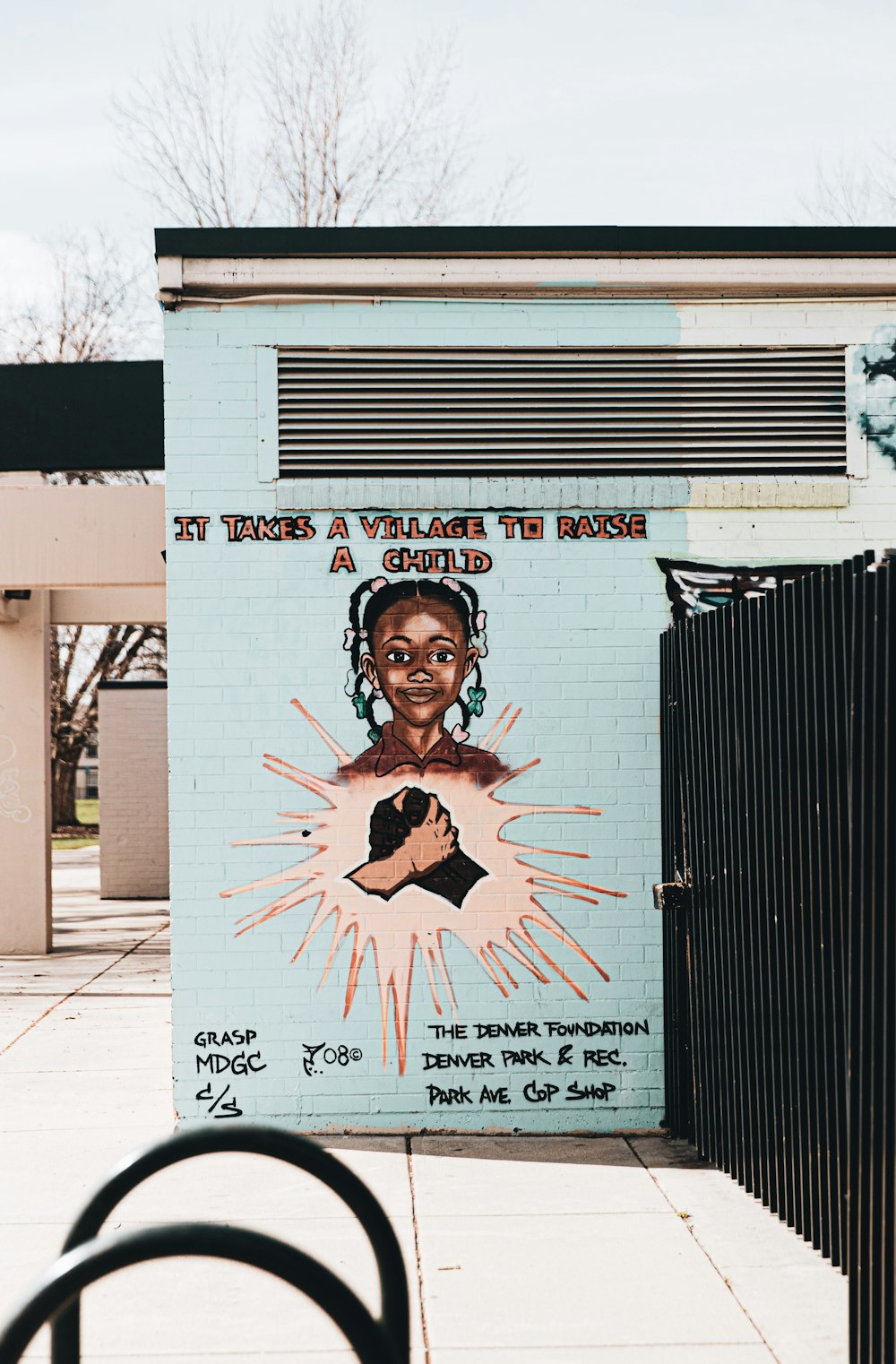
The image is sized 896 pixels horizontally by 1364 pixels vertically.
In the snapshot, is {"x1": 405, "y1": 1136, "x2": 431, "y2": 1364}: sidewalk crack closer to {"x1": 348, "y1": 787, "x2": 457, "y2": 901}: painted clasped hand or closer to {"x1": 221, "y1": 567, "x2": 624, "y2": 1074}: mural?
{"x1": 221, "y1": 567, "x2": 624, "y2": 1074}: mural

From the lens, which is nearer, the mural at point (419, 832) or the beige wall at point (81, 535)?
the mural at point (419, 832)

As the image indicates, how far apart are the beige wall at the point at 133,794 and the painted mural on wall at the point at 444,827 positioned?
452 inches

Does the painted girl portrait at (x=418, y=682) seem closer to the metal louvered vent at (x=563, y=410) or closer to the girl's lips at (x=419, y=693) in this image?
the girl's lips at (x=419, y=693)

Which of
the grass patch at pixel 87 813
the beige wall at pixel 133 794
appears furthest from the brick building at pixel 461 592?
the grass patch at pixel 87 813

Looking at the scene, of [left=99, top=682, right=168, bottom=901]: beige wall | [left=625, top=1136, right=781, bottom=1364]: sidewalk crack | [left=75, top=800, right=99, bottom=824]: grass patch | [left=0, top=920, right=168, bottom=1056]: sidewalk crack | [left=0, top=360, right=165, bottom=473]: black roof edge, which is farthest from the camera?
[left=75, top=800, right=99, bottom=824]: grass patch

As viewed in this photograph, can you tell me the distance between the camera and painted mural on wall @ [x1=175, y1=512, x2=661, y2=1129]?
20.9 ft

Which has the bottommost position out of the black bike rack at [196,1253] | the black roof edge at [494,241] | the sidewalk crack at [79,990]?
the sidewalk crack at [79,990]

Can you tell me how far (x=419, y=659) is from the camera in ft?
21.2

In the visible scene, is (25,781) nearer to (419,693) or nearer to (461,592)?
(419,693)

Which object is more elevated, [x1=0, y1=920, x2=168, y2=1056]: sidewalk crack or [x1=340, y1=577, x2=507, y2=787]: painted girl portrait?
[x1=340, y1=577, x2=507, y2=787]: painted girl portrait

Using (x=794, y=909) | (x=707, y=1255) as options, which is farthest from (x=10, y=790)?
(x=794, y=909)

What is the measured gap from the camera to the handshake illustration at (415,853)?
21.0ft

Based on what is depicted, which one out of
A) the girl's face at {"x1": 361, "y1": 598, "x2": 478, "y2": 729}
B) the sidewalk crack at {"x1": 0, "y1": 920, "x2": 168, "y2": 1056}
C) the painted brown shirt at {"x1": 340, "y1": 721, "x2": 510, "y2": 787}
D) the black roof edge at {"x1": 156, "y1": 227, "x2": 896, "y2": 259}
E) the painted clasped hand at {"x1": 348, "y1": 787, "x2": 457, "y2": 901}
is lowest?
the sidewalk crack at {"x1": 0, "y1": 920, "x2": 168, "y2": 1056}

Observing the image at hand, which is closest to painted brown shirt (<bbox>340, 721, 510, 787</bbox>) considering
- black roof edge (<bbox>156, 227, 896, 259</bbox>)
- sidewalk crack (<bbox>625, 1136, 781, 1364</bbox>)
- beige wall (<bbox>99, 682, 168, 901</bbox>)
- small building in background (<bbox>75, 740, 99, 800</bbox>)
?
sidewalk crack (<bbox>625, 1136, 781, 1364</bbox>)
